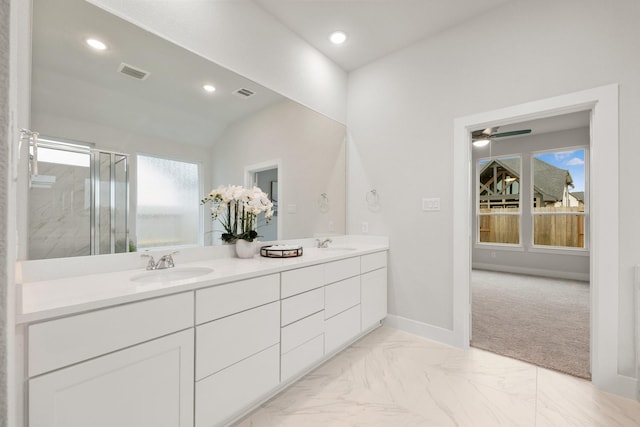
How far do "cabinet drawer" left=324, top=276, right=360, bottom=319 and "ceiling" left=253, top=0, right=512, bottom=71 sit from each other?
7.26 ft

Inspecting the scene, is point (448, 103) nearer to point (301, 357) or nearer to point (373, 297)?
point (373, 297)

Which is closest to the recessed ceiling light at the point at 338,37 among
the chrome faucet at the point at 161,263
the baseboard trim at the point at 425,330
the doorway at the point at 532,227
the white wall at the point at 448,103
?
the white wall at the point at 448,103

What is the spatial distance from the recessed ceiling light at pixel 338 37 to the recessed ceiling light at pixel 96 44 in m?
1.84

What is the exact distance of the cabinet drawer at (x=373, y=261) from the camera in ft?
8.15

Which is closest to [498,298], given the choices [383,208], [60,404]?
[383,208]

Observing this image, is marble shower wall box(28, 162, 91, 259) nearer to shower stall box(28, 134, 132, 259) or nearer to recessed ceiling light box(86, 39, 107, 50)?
shower stall box(28, 134, 132, 259)

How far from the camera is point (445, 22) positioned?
2463 mm

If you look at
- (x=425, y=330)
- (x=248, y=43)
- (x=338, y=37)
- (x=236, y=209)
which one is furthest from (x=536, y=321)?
(x=248, y=43)

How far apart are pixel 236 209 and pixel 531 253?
574 cm

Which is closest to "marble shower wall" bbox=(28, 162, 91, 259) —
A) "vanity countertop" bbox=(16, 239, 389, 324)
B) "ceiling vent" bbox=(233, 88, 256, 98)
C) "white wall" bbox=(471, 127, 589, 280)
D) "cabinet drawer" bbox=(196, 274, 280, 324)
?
"vanity countertop" bbox=(16, 239, 389, 324)

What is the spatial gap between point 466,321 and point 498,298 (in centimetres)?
185

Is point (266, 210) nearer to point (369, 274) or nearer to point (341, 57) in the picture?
point (369, 274)

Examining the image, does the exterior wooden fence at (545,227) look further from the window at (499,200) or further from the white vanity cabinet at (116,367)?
the white vanity cabinet at (116,367)

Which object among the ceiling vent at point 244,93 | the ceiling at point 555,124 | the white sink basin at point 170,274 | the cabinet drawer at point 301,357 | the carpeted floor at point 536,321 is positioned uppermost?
the ceiling at point 555,124
